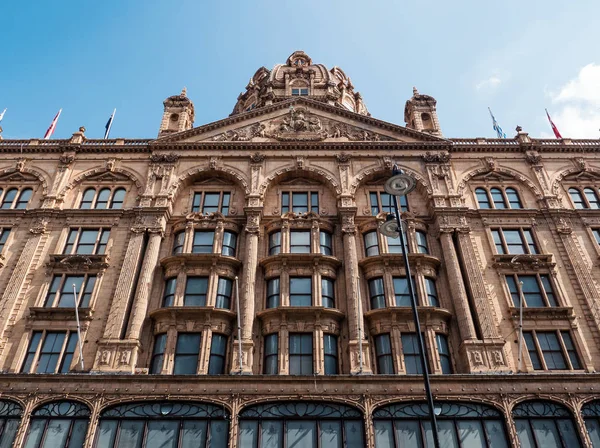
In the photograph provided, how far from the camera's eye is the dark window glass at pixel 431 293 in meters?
26.4

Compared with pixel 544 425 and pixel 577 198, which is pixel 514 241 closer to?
pixel 577 198

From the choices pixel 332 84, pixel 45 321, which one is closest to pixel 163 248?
pixel 45 321

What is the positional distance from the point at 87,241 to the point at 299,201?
1306cm

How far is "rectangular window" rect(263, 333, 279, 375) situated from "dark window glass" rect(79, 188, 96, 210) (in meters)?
15.1

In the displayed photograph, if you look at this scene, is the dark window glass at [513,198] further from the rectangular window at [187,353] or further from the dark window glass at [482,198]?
the rectangular window at [187,353]

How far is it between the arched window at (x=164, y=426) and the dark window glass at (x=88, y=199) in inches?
579

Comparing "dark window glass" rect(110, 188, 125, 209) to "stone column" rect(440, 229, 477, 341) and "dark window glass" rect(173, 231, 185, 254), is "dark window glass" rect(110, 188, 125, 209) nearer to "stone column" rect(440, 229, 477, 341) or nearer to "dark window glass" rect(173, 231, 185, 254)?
"dark window glass" rect(173, 231, 185, 254)

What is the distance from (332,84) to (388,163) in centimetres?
2234

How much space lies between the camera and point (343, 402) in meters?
21.5

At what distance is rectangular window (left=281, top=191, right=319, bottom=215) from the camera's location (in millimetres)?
31156

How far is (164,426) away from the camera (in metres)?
21.0

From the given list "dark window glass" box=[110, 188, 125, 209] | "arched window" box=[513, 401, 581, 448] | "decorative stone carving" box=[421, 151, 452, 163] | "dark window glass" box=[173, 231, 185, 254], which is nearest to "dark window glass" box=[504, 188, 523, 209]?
"decorative stone carving" box=[421, 151, 452, 163]

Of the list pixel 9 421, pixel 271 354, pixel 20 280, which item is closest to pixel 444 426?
pixel 271 354

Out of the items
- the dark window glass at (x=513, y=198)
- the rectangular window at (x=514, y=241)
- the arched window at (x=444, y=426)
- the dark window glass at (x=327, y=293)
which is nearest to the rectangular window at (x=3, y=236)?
the dark window glass at (x=327, y=293)
